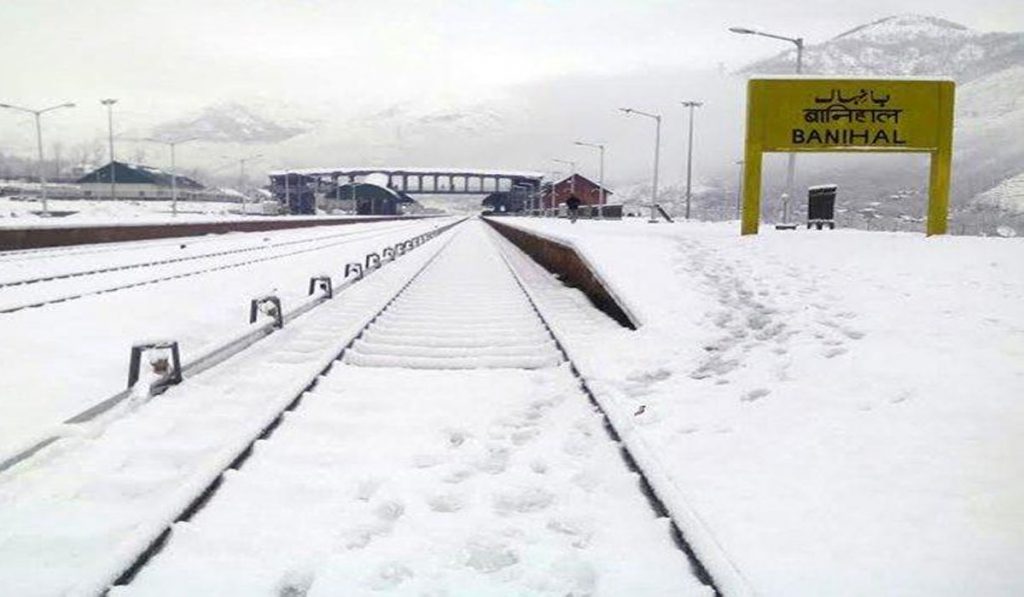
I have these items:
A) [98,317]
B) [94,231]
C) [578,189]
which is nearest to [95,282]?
[98,317]

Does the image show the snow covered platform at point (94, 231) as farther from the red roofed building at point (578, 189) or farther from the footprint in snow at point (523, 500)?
the red roofed building at point (578, 189)

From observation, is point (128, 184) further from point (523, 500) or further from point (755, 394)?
point (523, 500)

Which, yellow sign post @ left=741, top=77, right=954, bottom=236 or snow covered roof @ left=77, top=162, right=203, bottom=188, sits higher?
snow covered roof @ left=77, top=162, right=203, bottom=188

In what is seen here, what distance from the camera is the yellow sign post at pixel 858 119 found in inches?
587

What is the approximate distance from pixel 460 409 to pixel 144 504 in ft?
8.07

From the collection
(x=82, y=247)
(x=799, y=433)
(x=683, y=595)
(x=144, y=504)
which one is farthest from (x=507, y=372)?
(x=82, y=247)

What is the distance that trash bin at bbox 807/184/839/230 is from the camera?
1962 cm

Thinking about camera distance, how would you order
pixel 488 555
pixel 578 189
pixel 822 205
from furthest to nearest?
pixel 578 189 < pixel 822 205 < pixel 488 555

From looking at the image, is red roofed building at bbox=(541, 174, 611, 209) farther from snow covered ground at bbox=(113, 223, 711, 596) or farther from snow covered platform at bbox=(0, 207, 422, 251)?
snow covered ground at bbox=(113, 223, 711, 596)

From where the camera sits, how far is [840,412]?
5453 mm

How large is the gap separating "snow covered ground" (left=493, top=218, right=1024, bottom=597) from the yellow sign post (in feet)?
15.7

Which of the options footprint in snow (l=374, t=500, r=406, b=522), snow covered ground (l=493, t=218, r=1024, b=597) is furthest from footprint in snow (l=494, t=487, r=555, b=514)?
snow covered ground (l=493, t=218, r=1024, b=597)

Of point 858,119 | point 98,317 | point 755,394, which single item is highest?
point 858,119

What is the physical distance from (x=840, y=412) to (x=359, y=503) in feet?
11.1
